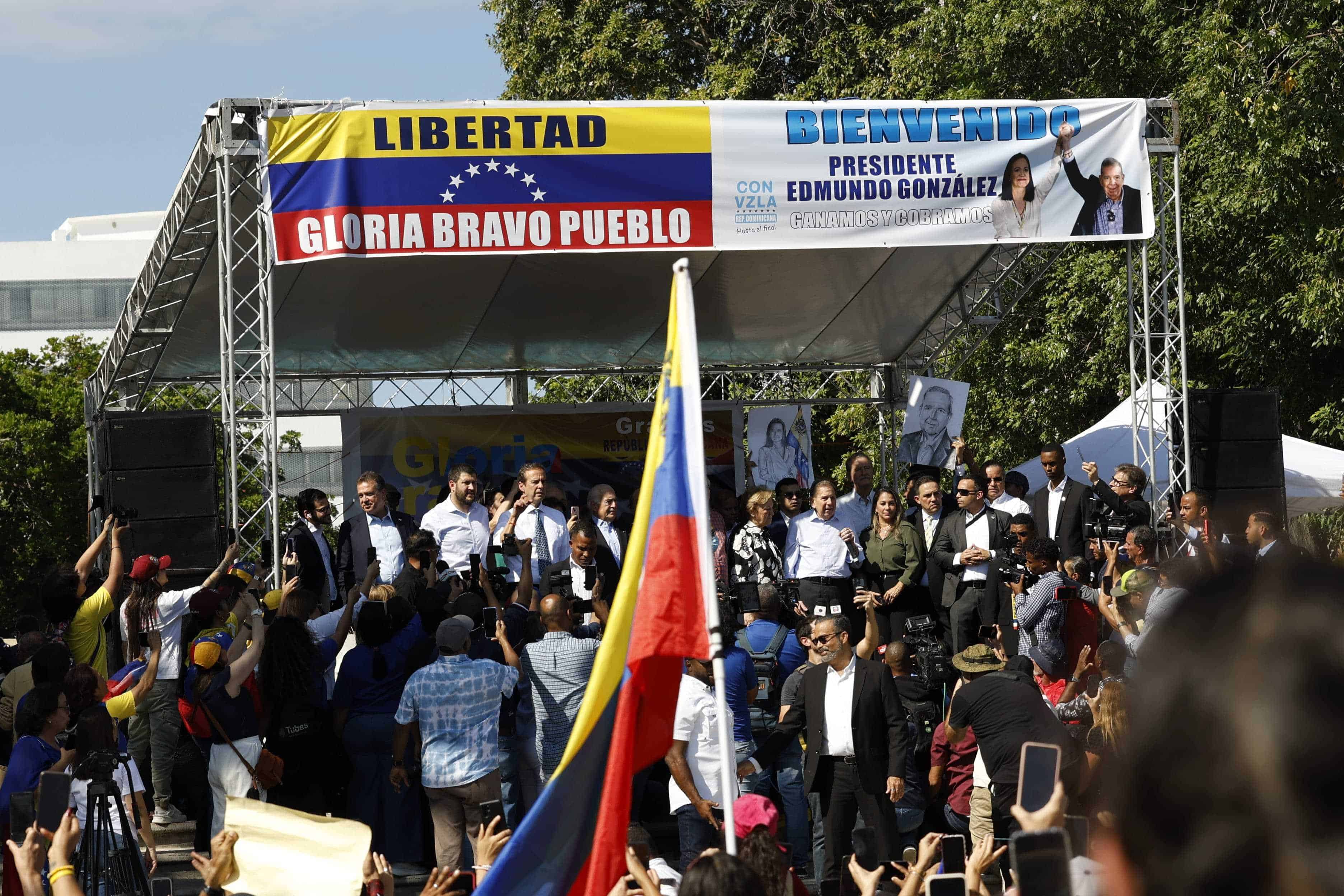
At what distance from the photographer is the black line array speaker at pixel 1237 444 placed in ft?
38.3

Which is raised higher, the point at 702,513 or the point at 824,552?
the point at 702,513

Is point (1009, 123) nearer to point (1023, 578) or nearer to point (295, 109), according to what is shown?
point (1023, 578)

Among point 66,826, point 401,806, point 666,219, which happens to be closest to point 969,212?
point 666,219

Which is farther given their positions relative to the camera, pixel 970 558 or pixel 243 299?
pixel 243 299

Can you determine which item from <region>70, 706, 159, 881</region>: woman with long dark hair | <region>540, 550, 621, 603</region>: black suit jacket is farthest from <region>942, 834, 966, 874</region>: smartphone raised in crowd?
<region>540, 550, 621, 603</region>: black suit jacket

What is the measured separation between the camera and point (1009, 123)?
10930 mm

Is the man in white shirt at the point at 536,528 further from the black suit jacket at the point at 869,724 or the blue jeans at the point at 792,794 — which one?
the black suit jacket at the point at 869,724

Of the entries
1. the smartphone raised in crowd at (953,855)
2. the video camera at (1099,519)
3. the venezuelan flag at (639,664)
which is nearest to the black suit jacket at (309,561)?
the video camera at (1099,519)

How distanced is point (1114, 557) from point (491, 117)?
206 inches

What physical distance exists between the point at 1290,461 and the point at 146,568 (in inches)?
428

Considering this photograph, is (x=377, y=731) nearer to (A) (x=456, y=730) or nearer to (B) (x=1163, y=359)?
(A) (x=456, y=730)

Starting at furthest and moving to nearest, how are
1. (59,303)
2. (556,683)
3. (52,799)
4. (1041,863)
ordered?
1. (59,303)
2. (556,683)
3. (52,799)
4. (1041,863)

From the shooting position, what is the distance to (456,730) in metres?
7.54

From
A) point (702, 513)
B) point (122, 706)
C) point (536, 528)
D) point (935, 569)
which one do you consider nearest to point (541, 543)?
point (536, 528)
